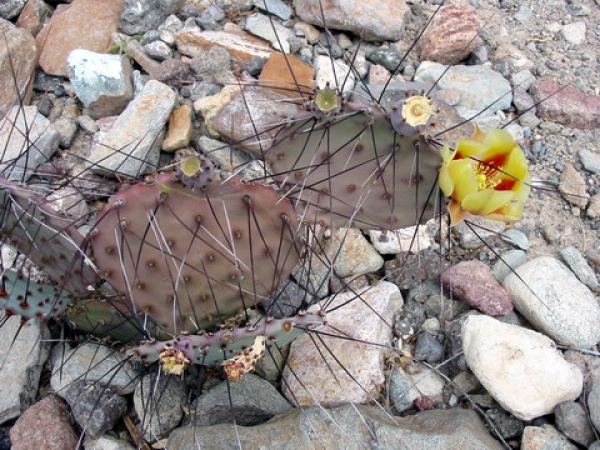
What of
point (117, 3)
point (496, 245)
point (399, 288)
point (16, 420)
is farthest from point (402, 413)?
point (117, 3)

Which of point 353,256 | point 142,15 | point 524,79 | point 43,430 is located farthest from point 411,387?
point 142,15

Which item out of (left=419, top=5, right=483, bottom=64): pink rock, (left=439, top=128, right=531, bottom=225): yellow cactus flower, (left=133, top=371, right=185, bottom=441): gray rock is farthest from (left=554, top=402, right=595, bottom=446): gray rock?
(left=419, top=5, right=483, bottom=64): pink rock

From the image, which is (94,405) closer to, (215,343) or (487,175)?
(215,343)

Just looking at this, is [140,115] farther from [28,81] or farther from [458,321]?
[458,321]

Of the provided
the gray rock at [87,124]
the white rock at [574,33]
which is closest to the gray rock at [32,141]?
the gray rock at [87,124]

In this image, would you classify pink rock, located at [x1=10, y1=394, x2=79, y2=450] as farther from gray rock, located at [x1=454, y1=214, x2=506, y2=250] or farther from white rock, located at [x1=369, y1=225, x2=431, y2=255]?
gray rock, located at [x1=454, y1=214, x2=506, y2=250]

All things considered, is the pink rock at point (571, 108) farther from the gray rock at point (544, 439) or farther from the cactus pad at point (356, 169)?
the gray rock at point (544, 439)
